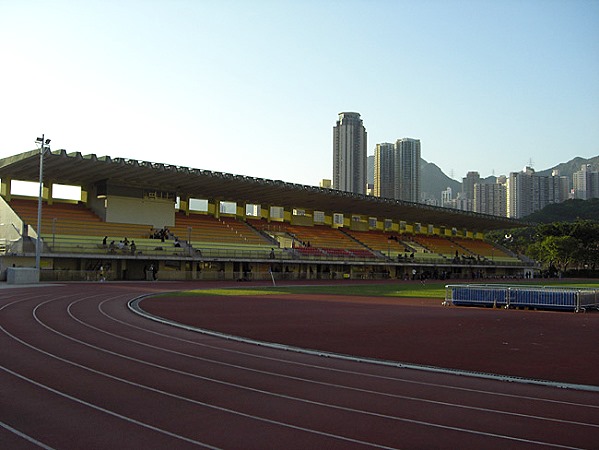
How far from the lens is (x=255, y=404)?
7312 millimetres

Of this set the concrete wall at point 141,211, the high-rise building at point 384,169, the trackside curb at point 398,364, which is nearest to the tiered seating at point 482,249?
the concrete wall at point 141,211

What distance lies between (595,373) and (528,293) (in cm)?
1436

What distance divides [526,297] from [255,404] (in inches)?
737

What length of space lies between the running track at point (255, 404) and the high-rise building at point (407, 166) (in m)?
173

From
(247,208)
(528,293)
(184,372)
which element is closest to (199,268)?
(247,208)

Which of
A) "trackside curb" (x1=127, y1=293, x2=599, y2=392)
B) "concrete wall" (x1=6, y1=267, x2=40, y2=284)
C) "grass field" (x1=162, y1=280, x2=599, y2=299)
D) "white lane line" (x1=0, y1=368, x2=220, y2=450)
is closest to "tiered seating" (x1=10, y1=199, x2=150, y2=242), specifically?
"concrete wall" (x1=6, y1=267, x2=40, y2=284)

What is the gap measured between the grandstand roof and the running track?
31.4 m

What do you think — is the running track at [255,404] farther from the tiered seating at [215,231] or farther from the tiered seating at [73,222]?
the tiered seating at [215,231]

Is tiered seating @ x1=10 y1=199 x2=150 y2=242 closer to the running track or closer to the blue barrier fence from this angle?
the blue barrier fence

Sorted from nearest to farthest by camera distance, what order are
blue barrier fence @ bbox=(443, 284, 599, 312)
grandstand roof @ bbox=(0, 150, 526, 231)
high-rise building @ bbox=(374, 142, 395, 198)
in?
1. blue barrier fence @ bbox=(443, 284, 599, 312)
2. grandstand roof @ bbox=(0, 150, 526, 231)
3. high-rise building @ bbox=(374, 142, 395, 198)

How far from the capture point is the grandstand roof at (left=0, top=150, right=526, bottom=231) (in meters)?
40.8

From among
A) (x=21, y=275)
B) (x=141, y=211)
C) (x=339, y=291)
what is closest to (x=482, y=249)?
A: (x=141, y=211)

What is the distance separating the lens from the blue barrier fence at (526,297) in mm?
22078

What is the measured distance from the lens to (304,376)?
9.21 metres
